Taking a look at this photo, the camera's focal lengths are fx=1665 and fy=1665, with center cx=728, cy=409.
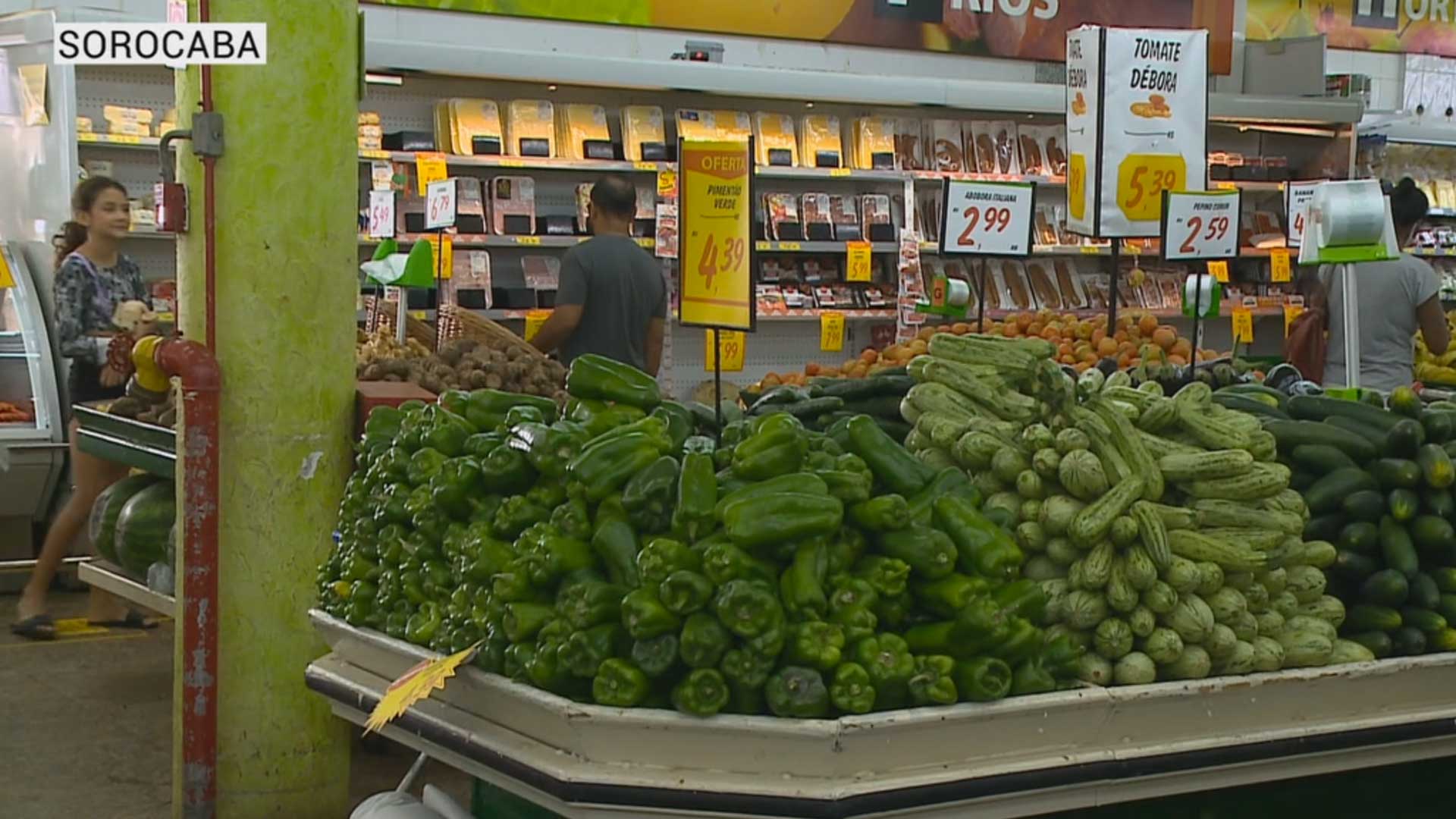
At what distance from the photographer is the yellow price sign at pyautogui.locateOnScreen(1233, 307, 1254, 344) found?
10.0m

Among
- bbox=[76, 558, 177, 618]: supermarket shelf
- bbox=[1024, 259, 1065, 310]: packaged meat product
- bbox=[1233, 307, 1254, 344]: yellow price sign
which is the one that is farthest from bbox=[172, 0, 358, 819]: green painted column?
bbox=[1233, 307, 1254, 344]: yellow price sign

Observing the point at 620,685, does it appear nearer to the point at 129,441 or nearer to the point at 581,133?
the point at 129,441

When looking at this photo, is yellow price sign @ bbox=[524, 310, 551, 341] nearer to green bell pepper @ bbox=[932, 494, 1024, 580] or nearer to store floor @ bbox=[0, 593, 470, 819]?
store floor @ bbox=[0, 593, 470, 819]

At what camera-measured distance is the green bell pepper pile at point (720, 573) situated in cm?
238

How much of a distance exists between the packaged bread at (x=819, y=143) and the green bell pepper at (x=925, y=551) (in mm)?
6569

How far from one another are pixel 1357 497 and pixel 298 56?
2.51 metres

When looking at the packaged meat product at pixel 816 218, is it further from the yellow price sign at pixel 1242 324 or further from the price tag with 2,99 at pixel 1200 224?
the price tag with 2,99 at pixel 1200 224

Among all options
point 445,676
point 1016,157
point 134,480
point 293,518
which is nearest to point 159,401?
point 134,480

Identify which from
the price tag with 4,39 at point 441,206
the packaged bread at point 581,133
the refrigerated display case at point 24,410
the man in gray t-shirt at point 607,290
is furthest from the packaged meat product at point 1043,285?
the refrigerated display case at point 24,410

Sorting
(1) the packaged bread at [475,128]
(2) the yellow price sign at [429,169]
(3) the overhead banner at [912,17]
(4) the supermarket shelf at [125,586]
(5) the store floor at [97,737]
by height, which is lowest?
(5) the store floor at [97,737]

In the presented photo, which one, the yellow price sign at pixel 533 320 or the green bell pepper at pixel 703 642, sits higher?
the yellow price sign at pixel 533 320

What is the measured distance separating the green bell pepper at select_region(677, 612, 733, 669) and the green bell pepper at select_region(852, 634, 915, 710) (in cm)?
20

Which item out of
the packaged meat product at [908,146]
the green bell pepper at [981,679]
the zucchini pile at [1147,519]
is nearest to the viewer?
the green bell pepper at [981,679]

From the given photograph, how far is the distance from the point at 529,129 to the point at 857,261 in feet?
6.25
